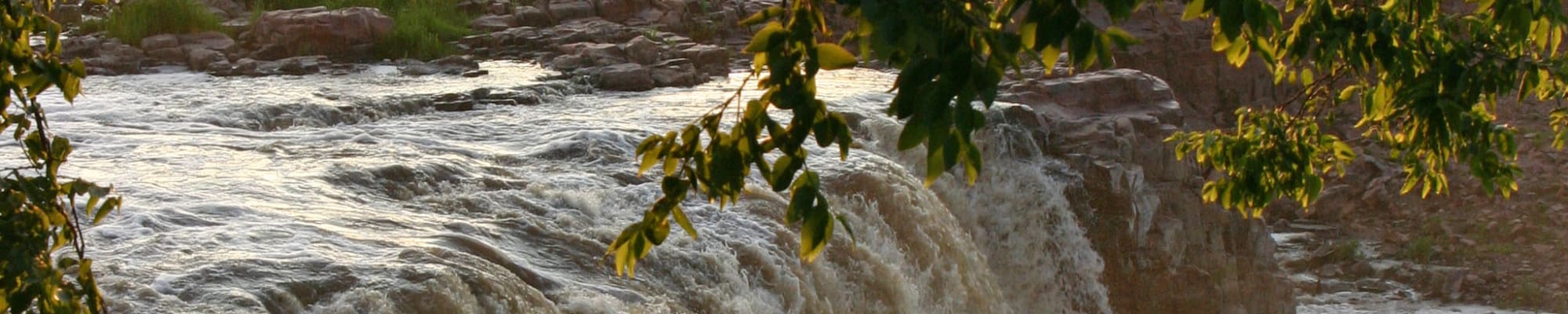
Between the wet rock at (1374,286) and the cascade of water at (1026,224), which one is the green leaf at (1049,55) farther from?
the wet rock at (1374,286)

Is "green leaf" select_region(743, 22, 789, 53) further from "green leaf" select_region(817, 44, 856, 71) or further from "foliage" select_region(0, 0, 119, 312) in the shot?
"foliage" select_region(0, 0, 119, 312)

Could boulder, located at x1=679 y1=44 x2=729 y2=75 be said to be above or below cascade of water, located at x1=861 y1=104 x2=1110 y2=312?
above

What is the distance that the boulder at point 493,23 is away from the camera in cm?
1428

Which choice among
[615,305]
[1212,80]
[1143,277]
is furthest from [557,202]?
[1212,80]

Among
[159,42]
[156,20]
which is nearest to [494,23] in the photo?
[156,20]

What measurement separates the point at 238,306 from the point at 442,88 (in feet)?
18.3

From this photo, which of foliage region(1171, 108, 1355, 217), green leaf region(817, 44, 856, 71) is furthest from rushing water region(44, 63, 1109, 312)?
green leaf region(817, 44, 856, 71)

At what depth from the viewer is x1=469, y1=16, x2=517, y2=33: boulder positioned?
14.3 metres

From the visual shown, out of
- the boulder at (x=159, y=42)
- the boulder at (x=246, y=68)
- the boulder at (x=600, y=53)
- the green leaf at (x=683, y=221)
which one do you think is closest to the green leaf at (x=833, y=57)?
the green leaf at (x=683, y=221)

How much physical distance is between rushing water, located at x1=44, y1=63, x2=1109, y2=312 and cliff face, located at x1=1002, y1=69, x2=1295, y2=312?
0.26 metres

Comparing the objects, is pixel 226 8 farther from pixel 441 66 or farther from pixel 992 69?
pixel 992 69

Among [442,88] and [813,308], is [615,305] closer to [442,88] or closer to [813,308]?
[813,308]

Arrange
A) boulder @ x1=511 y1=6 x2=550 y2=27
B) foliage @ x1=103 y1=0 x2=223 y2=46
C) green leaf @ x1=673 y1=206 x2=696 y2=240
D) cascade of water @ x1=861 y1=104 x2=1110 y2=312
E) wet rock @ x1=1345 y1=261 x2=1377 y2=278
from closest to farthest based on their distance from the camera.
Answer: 1. green leaf @ x1=673 y1=206 x2=696 y2=240
2. cascade of water @ x1=861 y1=104 x2=1110 y2=312
3. foliage @ x1=103 y1=0 x2=223 y2=46
4. wet rock @ x1=1345 y1=261 x2=1377 y2=278
5. boulder @ x1=511 y1=6 x2=550 y2=27

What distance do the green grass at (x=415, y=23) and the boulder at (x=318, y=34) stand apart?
0.14 m
